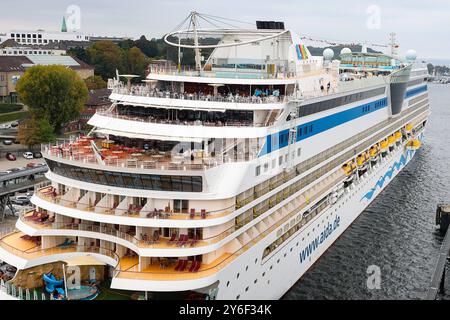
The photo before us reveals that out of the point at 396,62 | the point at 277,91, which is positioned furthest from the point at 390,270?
the point at 396,62

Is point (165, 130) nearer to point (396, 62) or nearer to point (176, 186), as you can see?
point (176, 186)

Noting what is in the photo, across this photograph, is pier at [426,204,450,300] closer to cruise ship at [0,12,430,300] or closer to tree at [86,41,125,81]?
cruise ship at [0,12,430,300]

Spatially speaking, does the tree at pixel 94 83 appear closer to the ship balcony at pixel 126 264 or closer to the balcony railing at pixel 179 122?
the balcony railing at pixel 179 122

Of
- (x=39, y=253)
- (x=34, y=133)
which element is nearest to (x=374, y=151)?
(x=39, y=253)

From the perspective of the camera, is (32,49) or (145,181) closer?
(145,181)

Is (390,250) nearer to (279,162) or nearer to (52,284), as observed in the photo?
(279,162)
